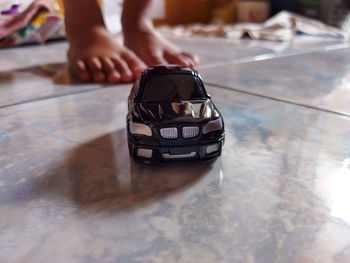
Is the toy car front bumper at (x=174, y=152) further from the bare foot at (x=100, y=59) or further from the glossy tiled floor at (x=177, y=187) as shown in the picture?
the bare foot at (x=100, y=59)

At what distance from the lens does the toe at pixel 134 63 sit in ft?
3.88

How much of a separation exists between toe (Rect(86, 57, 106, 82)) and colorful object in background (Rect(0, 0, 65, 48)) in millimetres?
872

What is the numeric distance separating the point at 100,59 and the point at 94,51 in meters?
0.05

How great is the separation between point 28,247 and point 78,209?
0.09 meters

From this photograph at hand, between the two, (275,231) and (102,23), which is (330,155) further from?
(102,23)

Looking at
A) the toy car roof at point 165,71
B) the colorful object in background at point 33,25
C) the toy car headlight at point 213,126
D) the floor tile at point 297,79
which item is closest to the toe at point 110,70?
the floor tile at point 297,79

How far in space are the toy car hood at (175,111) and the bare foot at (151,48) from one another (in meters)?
0.65

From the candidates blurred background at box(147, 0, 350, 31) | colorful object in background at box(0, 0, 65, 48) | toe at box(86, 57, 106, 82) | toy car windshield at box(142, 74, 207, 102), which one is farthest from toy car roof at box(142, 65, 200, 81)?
blurred background at box(147, 0, 350, 31)

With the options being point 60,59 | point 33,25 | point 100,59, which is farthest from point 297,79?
point 33,25

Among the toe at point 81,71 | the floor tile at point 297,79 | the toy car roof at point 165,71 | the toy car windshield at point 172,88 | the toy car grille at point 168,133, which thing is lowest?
the floor tile at point 297,79

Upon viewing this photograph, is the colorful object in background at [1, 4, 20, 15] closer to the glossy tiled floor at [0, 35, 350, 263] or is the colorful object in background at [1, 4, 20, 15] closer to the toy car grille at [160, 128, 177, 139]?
the glossy tiled floor at [0, 35, 350, 263]

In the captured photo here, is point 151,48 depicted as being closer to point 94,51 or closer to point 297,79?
point 94,51

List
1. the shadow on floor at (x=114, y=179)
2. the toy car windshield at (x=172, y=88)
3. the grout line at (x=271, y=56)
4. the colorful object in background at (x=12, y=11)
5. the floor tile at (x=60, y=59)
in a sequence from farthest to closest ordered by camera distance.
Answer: the colorful object in background at (x=12, y=11), the grout line at (x=271, y=56), the floor tile at (x=60, y=59), the toy car windshield at (x=172, y=88), the shadow on floor at (x=114, y=179)

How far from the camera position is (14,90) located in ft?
3.66
